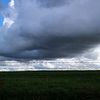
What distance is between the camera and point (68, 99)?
3819cm

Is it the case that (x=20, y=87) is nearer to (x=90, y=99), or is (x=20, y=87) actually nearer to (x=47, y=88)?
(x=47, y=88)

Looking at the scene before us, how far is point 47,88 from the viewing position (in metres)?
41.8

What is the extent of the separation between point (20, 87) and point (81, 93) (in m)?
6.94

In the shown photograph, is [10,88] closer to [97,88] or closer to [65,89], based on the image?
[65,89]

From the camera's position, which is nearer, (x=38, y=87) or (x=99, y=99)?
(x=99, y=99)

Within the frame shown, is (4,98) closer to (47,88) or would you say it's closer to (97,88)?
(47,88)

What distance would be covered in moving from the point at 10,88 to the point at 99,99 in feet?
31.1

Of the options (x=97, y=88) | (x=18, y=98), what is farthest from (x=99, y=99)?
(x=18, y=98)

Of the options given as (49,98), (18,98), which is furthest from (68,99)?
(18,98)

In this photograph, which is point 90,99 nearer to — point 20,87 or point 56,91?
point 56,91

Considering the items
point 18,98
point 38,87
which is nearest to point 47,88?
point 38,87

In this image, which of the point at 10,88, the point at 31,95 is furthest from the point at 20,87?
the point at 31,95

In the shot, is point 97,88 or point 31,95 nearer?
point 31,95

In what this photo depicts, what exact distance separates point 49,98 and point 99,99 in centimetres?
471
